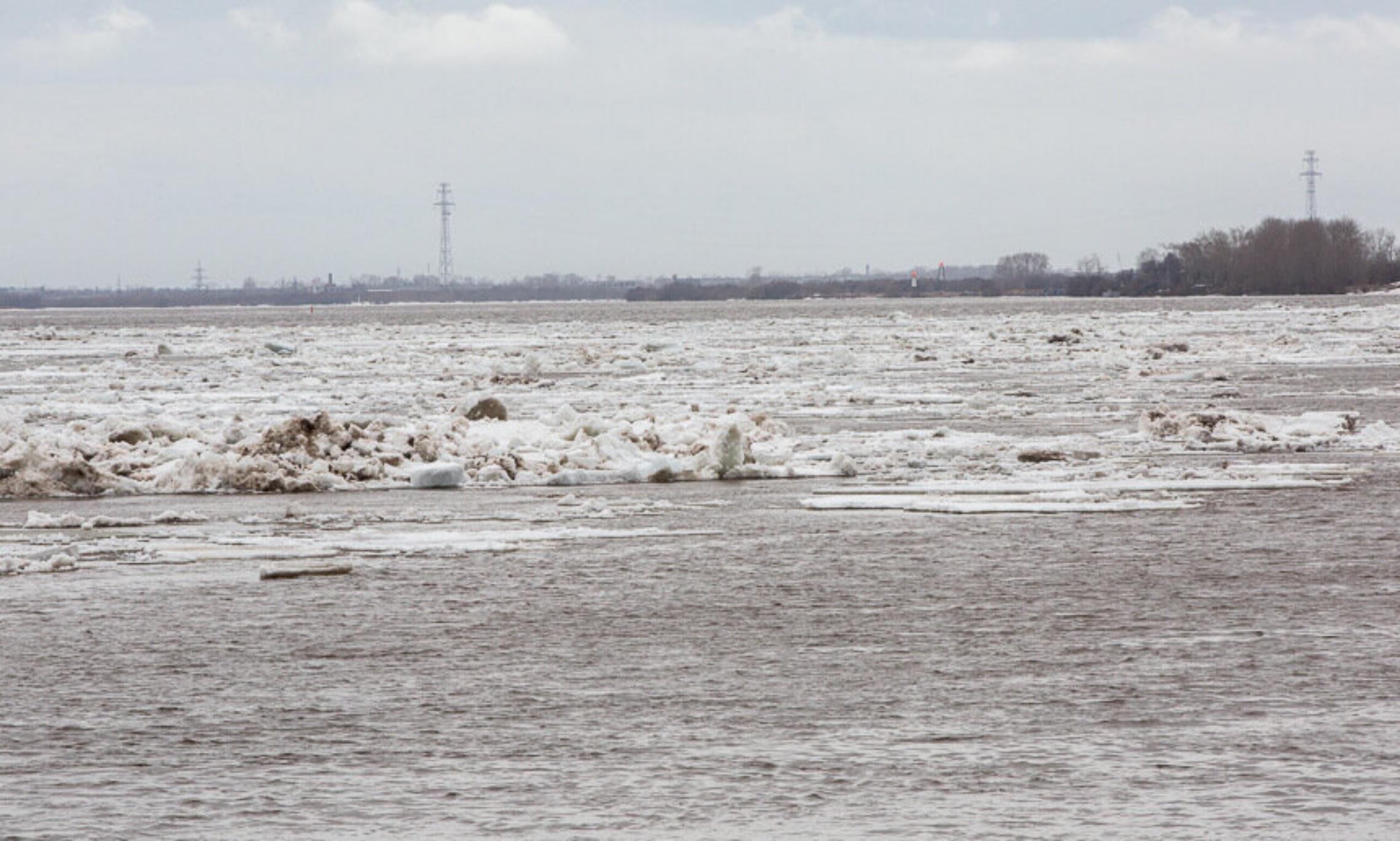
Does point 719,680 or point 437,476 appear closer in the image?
point 719,680

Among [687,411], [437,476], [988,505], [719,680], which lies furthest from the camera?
[687,411]

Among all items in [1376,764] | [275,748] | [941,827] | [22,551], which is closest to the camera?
[941,827]

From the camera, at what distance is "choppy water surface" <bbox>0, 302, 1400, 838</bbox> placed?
5.40m

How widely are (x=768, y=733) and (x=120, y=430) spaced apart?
1214 centimetres

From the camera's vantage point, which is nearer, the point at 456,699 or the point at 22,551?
the point at 456,699

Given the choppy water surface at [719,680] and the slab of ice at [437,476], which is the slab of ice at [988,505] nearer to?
the choppy water surface at [719,680]

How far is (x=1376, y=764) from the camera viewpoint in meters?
5.74

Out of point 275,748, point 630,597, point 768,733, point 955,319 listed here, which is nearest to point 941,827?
point 768,733

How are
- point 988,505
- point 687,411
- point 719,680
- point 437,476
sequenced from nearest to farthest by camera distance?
point 719,680 < point 988,505 < point 437,476 < point 687,411

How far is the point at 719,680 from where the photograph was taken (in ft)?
23.6

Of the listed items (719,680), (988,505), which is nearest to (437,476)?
(988,505)

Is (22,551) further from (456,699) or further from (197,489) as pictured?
(456,699)

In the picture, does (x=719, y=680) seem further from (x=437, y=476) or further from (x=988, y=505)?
(x=437, y=476)

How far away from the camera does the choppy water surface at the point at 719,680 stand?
5398 mm
